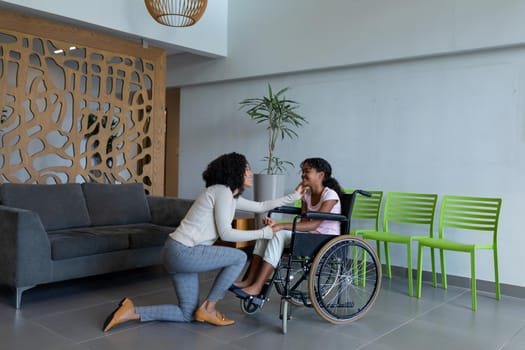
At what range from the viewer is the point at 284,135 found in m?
5.74

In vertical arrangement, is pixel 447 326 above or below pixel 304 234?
below

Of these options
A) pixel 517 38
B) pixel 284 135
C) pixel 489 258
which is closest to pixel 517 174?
pixel 489 258

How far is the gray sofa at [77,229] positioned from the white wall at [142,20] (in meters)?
1.67

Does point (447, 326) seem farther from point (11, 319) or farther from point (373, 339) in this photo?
point (11, 319)

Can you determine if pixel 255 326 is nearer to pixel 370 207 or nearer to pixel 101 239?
pixel 101 239

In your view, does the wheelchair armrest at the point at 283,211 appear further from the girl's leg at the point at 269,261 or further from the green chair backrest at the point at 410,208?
the green chair backrest at the point at 410,208

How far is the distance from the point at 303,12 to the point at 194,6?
53.0 inches

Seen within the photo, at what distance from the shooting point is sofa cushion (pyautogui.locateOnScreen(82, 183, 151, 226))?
4.41 m

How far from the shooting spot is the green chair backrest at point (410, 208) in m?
4.31

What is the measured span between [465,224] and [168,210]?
9.10 feet

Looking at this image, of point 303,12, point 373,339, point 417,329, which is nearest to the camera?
point 373,339

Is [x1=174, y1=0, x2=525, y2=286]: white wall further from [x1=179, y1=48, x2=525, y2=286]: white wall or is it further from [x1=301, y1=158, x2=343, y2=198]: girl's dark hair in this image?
[x1=301, y1=158, x2=343, y2=198]: girl's dark hair

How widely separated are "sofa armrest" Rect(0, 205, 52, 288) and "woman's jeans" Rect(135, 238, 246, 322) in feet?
3.03

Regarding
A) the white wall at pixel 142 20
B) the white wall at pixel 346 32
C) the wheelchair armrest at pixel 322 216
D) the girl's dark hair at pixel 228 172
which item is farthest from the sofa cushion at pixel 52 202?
the white wall at pixel 346 32
